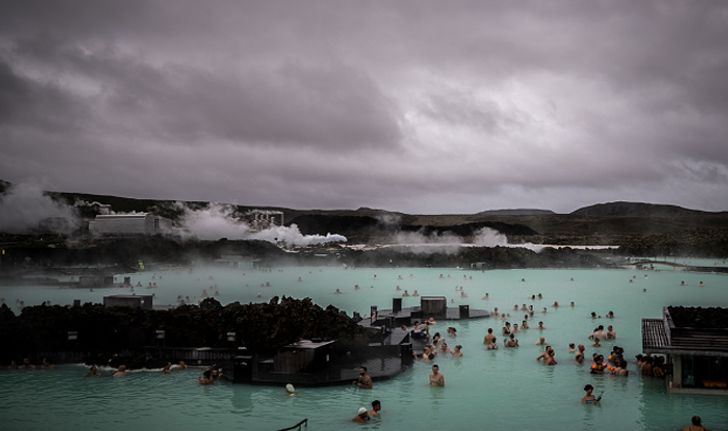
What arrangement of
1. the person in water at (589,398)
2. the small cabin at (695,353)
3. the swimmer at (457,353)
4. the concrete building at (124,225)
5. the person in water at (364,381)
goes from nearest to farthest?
the small cabin at (695,353) < the person in water at (589,398) < the person in water at (364,381) < the swimmer at (457,353) < the concrete building at (124,225)

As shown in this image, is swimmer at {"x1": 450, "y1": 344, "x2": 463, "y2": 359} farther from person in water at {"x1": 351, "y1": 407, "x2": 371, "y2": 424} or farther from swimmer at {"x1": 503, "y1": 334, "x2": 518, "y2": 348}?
person in water at {"x1": 351, "y1": 407, "x2": 371, "y2": 424}

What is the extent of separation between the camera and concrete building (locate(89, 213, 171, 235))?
368ft

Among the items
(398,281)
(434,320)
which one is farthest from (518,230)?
(434,320)

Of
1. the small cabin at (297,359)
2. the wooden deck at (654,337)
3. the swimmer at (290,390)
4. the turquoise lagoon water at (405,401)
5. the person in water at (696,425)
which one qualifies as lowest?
the turquoise lagoon water at (405,401)

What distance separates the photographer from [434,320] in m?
38.8

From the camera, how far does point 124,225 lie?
114000 mm

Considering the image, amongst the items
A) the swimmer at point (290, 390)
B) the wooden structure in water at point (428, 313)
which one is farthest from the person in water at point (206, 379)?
the wooden structure in water at point (428, 313)

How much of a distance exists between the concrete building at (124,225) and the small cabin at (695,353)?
106 meters

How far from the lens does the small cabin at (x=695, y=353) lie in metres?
18.8

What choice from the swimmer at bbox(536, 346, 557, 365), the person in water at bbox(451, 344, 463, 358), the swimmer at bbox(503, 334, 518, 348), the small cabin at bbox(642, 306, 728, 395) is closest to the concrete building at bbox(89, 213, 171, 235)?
the swimmer at bbox(503, 334, 518, 348)

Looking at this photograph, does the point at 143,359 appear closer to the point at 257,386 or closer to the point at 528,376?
the point at 257,386

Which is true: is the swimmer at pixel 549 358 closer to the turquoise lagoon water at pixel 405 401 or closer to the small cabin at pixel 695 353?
the turquoise lagoon water at pixel 405 401

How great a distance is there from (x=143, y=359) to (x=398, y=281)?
63157 millimetres

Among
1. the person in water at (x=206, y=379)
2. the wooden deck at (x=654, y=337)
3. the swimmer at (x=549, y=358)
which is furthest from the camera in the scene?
the swimmer at (x=549, y=358)
